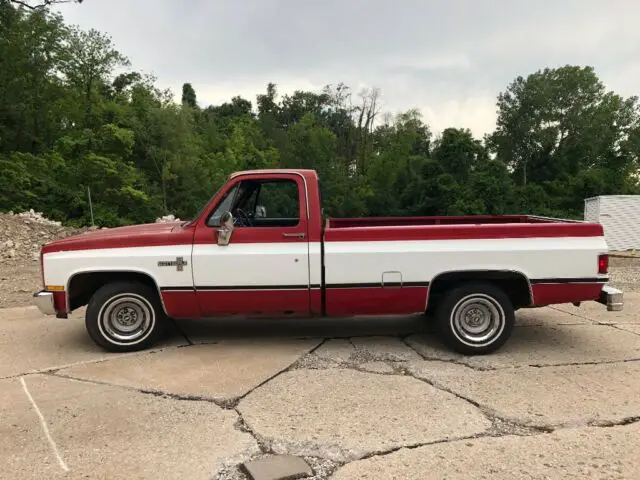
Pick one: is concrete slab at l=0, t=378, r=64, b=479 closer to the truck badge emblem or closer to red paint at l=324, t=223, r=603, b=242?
the truck badge emblem

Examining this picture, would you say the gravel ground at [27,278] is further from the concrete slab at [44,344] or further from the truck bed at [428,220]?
the truck bed at [428,220]

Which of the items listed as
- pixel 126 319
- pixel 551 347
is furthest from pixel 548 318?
pixel 126 319

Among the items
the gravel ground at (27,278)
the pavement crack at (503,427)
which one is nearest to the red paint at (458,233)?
the pavement crack at (503,427)

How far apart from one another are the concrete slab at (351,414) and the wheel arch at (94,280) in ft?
6.36

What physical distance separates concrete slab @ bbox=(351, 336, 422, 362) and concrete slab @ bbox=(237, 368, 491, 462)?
25.0 inches

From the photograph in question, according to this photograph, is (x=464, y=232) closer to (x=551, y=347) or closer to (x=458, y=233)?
(x=458, y=233)

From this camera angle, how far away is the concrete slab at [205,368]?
4738mm

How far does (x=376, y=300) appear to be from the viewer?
5.58 m

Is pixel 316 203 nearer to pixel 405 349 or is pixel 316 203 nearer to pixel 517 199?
pixel 405 349

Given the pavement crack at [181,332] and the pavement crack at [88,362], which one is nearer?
the pavement crack at [88,362]

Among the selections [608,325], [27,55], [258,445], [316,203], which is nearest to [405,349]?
[316,203]

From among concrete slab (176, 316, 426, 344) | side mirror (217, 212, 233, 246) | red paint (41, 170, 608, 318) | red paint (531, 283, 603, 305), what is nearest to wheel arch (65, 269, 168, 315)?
red paint (41, 170, 608, 318)

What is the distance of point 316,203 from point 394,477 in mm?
3145

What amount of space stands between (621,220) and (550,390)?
1619 centimetres
